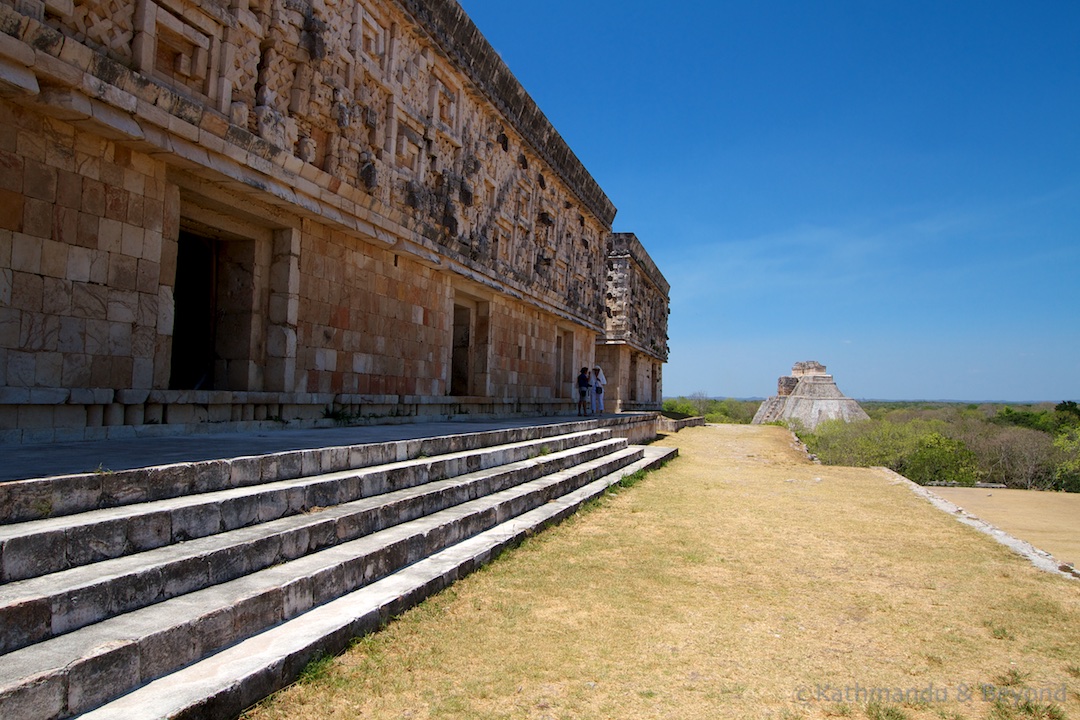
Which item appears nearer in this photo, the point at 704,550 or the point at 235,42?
the point at 704,550

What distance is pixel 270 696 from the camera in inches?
101

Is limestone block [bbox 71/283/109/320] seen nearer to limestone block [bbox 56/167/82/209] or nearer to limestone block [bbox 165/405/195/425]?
limestone block [bbox 56/167/82/209]

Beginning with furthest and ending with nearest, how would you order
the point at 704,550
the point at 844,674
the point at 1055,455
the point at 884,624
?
the point at 1055,455 → the point at 704,550 → the point at 884,624 → the point at 844,674

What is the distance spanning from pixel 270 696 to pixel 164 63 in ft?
18.2

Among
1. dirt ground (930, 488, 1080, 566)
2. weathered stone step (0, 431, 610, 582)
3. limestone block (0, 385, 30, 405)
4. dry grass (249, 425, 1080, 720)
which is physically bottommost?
dirt ground (930, 488, 1080, 566)

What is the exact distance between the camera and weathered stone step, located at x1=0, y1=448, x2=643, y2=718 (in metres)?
2.06

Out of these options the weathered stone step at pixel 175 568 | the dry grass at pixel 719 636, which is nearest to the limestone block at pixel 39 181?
the weathered stone step at pixel 175 568

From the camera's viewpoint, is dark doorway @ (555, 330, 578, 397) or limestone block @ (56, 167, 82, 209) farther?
dark doorway @ (555, 330, 578, 397)

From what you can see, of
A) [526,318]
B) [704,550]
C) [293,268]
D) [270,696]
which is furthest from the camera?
[526,318]

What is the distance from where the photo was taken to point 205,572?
297 centimetres

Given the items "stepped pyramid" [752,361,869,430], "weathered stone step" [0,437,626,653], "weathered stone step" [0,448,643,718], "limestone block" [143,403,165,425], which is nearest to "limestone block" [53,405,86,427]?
"limestone block" [143,403,165,425]

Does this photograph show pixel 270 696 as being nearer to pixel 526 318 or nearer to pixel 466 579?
pixel 466 579

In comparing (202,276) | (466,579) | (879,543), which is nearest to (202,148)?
(202,276)

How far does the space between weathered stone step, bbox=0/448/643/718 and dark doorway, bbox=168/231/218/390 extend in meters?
4.48
